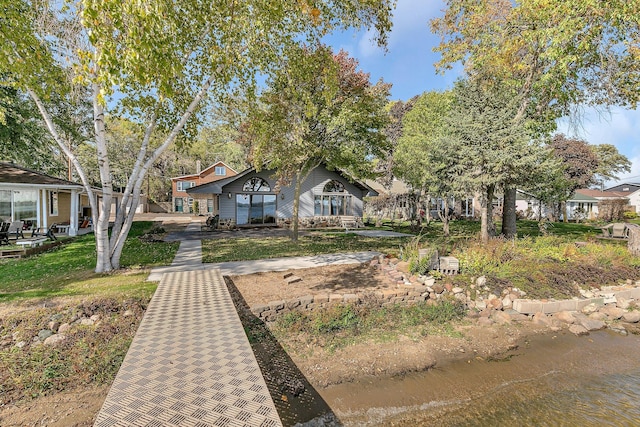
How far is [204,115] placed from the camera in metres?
9.92

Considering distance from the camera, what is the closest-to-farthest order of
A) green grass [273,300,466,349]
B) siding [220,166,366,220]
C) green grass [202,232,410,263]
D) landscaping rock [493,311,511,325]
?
green grass [273,300,466,349] → landscaping rock [493,311,511,325] → green grass [202,232,410,263] → siding [220,166,366,220]

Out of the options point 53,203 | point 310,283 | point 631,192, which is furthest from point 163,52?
point 631,192

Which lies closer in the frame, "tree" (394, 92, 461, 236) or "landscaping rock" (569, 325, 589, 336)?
"landscaping rock" (569, 325, 589, 336)

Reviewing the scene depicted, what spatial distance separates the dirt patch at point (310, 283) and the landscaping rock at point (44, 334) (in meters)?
3.14

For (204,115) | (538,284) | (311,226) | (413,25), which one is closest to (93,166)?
(311,226)

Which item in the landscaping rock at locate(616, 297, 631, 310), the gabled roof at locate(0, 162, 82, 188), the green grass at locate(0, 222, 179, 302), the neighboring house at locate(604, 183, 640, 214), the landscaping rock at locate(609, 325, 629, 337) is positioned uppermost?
the neighboring house at locate(604, 183, 640, 214)

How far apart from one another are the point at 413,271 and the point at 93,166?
38471 mm

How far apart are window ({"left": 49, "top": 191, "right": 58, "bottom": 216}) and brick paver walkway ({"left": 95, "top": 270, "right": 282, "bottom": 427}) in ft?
52.0

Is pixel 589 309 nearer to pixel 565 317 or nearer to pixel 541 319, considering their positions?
pixel 565 317

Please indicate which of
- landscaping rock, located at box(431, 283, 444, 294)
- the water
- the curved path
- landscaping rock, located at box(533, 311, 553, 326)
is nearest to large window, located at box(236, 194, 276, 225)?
the curved path

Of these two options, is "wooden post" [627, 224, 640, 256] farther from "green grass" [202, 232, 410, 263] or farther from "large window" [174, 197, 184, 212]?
"large window" [174, 197, 184, 212]

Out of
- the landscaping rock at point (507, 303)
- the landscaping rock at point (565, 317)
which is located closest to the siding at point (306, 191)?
the landscaping rock at point (507, 303)

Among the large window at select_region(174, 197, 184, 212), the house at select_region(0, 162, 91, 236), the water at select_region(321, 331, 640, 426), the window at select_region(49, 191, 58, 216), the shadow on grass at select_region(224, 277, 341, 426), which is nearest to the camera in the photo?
the shadow on grass at select_region(224, 277, 341, 426)

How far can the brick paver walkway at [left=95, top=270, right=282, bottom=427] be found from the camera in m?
2.51
